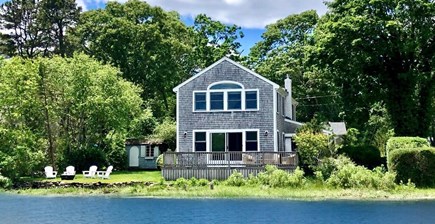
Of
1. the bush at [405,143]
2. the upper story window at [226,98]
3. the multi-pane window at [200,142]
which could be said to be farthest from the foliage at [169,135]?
the bush at [405,143]

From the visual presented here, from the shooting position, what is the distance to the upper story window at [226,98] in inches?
1342

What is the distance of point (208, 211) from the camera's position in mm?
20391

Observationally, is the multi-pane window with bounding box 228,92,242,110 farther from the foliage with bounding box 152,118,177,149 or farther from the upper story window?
the foliage with bounding box 152,118,177,149

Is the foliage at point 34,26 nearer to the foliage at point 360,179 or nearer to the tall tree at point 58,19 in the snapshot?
the tall tree at point 58,19

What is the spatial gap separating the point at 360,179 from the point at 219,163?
8.32 metres

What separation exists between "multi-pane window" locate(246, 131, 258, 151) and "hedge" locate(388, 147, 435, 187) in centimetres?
930

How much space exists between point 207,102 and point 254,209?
14.3m

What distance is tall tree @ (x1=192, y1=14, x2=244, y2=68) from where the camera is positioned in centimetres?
5691

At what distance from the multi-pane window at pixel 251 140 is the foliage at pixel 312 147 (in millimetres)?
3079

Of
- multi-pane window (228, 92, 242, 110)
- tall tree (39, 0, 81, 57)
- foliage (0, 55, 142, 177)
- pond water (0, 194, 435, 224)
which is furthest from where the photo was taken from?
tall tree (39, 0, 81, 57)

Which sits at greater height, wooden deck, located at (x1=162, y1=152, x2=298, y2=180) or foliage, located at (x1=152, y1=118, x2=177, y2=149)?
foliage, located at (x1=152, y1=118, x2=177, y2=149)

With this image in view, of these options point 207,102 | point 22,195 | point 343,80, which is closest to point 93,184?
point 22,195

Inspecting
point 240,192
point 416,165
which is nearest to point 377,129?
point 416,165

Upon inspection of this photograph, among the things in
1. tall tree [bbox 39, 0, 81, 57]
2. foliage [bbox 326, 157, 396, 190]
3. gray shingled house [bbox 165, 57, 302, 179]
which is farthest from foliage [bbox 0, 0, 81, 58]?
foliage [bbox 326, 157, 396, 190]
